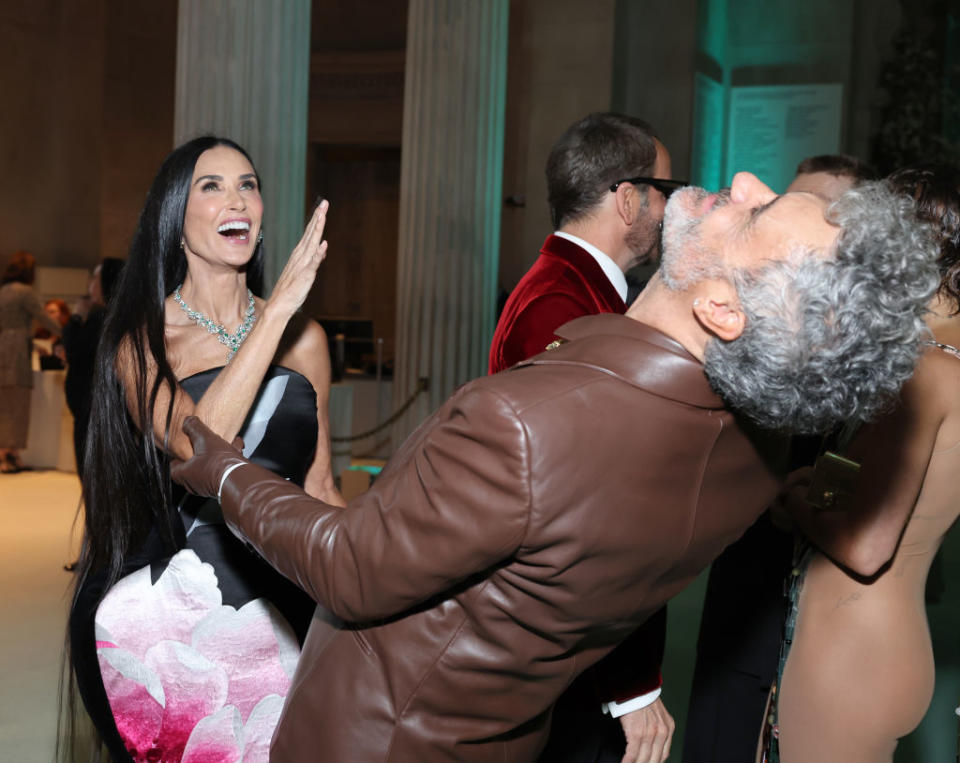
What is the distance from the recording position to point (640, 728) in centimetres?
207

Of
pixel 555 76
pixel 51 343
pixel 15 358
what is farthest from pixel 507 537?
pixel 51 343

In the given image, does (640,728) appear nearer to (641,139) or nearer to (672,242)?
(672,242)

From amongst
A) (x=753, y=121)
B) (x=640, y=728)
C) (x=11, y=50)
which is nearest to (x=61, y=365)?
(x=11, y=50)

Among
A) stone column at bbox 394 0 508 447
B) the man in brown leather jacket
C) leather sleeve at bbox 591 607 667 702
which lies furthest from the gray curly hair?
stone column at bbox 394 0 508 447

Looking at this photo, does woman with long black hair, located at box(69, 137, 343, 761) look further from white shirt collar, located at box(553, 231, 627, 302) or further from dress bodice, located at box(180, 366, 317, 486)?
white shirt collar, located at box(553, 231, 627, 302)

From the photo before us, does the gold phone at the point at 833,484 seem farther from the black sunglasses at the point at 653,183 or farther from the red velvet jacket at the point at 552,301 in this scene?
the black sunglasses at the point at 653,183

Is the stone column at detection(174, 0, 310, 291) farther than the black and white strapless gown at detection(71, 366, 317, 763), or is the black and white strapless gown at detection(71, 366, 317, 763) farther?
the stone column at detection(174, 0, 310, 291)

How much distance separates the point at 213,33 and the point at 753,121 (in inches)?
298

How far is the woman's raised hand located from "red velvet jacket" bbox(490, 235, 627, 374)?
598mm

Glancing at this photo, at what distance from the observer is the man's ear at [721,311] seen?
1332 millimetres

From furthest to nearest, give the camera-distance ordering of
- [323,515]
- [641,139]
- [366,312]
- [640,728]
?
[366,312], [641,139], [640,728], [323,515]

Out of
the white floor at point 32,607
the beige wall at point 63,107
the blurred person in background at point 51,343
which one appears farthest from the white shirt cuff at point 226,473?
the beige wall at point 63,107

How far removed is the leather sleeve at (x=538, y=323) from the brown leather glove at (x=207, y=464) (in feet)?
3.31

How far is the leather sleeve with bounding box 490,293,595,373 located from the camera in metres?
2.56
